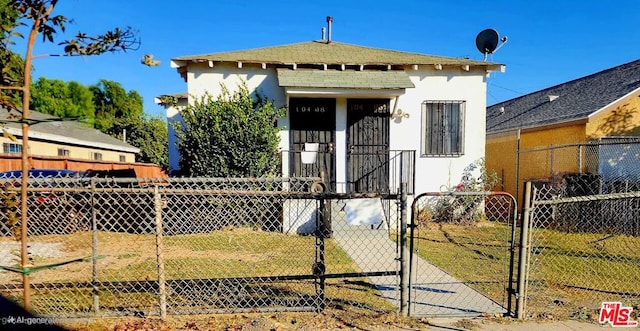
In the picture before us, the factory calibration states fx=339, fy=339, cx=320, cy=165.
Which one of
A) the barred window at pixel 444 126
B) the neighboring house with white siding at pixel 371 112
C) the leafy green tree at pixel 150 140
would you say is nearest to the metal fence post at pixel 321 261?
the neighboring house with white siding at pixel 371 112

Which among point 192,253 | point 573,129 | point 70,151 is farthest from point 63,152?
point 573,129

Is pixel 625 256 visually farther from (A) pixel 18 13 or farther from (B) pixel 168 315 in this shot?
(A) pixel 18 13

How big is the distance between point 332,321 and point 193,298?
1674 mm

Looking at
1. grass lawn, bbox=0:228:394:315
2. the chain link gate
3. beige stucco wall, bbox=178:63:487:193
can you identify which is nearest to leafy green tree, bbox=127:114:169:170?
beige stucco wall, bbox=178:63:487:193

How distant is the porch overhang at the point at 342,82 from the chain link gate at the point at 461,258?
331cm

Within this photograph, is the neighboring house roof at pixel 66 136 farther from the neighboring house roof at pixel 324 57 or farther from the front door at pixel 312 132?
the front door at pixel 312 132

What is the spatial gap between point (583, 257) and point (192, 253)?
7.10 meters

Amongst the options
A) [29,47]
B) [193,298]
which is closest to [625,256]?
[193,298]

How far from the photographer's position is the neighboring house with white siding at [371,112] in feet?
30.9

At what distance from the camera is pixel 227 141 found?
847cm

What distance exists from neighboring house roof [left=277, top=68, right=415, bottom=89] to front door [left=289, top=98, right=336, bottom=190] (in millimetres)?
662

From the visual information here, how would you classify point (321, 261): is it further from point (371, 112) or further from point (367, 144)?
point (371, 112)

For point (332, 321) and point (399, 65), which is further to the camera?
point (399, 65)

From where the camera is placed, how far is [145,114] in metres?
35.5
